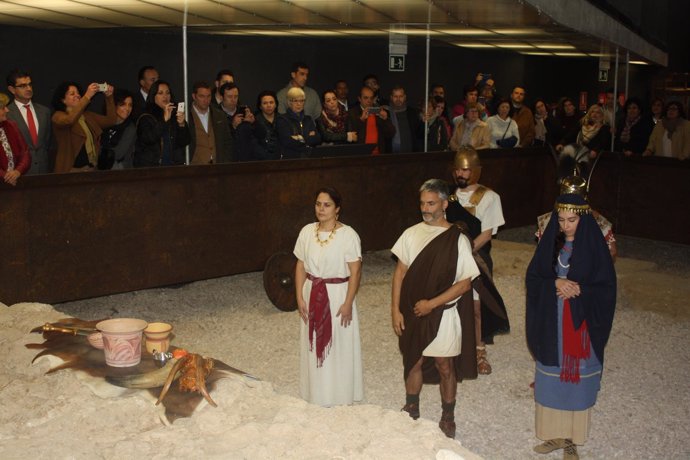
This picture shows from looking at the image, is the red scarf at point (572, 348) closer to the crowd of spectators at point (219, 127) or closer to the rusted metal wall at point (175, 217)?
the rusted metal wall at point (175, 217)

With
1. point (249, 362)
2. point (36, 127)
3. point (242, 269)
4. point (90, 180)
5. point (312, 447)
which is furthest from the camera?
point (242, 269)

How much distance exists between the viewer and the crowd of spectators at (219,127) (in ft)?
26.7

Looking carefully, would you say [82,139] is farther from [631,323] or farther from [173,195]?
[631,323]

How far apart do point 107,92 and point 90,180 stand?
3.77ft

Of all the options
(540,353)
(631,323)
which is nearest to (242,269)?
(631,323)

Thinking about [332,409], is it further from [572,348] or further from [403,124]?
[403,124]

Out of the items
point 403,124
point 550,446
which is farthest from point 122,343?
point 403,124

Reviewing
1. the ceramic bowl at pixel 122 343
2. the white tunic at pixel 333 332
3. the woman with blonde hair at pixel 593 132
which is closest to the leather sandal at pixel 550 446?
the white tunic at pixel 333 332

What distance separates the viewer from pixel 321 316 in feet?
18.7

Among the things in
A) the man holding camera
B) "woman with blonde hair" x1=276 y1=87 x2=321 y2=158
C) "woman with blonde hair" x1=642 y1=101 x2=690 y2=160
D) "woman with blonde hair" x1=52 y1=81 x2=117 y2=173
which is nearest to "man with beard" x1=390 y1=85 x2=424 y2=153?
the man holding camera

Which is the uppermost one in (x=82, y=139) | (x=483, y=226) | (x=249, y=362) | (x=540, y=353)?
(x=82, y=139)

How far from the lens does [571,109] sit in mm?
13422

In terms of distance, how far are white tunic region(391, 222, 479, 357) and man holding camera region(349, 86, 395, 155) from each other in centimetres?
480

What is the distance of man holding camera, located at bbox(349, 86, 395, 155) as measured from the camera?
10.4 m
